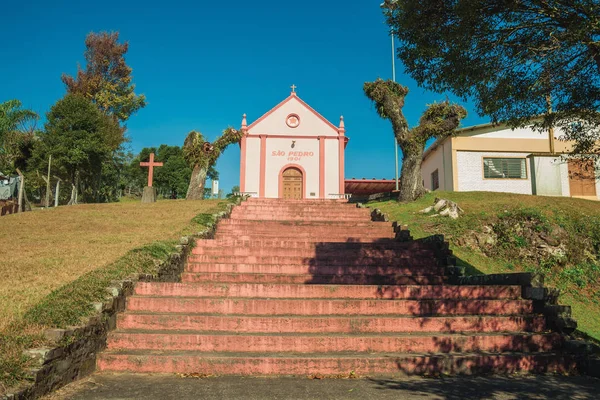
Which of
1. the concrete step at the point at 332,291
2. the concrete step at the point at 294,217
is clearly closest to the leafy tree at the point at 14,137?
the concrete step at the point at 294,217

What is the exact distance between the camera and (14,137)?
27.2 meters

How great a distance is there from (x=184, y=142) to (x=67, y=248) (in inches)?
692

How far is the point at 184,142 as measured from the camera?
26031 mm

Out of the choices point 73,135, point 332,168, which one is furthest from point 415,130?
point 73,135

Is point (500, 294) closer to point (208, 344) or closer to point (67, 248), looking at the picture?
point (208, 344)

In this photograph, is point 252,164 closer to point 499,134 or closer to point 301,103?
point 301,103

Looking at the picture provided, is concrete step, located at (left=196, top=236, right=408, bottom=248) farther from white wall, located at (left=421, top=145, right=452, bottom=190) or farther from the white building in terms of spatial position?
white wall, located at (left=421, top=145, right=452, bottom=190)

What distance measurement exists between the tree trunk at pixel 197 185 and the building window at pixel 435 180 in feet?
43.1

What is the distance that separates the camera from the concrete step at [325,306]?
21.3 ft

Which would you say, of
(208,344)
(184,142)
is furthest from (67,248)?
(184,142)

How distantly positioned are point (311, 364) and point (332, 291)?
193cm

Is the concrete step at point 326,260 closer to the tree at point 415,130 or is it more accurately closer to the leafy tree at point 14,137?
the tree at point 415,130

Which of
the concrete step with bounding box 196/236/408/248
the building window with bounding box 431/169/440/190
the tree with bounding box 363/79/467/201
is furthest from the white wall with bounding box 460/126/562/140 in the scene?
the concrete step with bounding box 196/236/408/248

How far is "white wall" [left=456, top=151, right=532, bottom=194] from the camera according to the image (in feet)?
68.8
